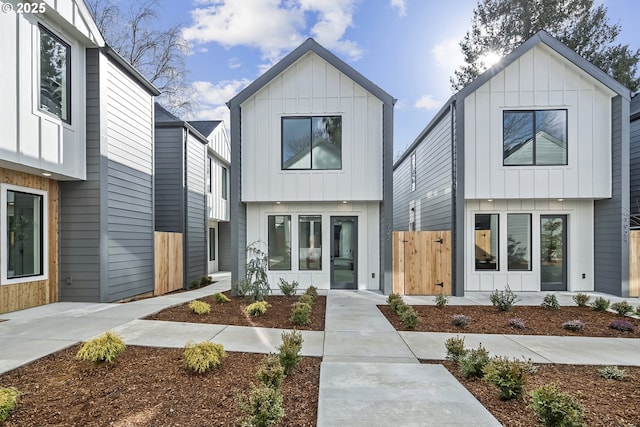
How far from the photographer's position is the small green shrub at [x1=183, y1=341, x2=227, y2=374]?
12.2 feet

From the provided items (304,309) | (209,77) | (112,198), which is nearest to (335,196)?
(304,309)

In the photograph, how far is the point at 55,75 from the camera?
7117 millimetres

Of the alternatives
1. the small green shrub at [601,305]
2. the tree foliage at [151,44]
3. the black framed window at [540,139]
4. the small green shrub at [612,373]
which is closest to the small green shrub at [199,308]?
the small green shrub at [612,373]

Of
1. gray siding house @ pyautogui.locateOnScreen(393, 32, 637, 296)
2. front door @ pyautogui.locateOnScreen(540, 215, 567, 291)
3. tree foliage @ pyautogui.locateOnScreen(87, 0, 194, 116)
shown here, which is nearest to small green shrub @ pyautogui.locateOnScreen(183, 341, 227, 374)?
gray siding house @ pyautogui.locateOnScreen(393, 32, 637, 296)

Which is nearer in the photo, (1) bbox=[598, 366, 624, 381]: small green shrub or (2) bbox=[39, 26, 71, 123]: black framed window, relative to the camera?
(1) bbox=[598, 366, 624, 381]: small green shrub

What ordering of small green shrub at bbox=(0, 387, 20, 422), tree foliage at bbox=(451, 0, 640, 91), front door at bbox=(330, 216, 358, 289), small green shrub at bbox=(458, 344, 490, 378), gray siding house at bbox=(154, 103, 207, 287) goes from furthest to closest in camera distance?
tree foliage at bbox=(451, 0, 640, 91) → gray siding house at bbox=(154, 103, 207, 287) → front door at bbox=(330, 216, 358, 289) → small green shrub at bbox=(458, 344, 490, 378) → small green shrub at bbox=(0, 387, 20, 422)

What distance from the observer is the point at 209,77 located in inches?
782

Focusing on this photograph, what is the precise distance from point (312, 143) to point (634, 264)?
9102 mm

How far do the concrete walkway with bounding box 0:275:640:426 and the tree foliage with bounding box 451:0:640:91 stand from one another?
17499 mm

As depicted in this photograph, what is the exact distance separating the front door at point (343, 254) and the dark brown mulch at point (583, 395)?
594 cm

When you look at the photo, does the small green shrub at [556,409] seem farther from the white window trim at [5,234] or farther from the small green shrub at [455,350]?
the white window trim at [5,234]

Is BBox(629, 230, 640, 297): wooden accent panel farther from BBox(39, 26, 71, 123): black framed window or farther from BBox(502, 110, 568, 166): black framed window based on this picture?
BBox(39, 26, 71, 123): black framed window

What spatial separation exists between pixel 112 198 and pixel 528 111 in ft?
35.8

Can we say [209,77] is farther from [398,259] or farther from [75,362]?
[75,362]
